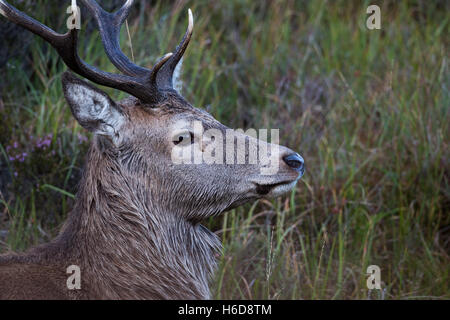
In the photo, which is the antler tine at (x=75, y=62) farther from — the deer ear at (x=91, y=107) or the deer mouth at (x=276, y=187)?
the deer mouth at (x=276, y=187)

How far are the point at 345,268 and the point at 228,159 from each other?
1.68 meters

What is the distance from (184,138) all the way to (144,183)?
0.31 metres

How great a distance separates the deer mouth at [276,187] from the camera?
3791 mm

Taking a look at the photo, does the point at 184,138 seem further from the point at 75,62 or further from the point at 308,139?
the point at 308,139

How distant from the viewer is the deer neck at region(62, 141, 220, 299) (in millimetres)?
3746

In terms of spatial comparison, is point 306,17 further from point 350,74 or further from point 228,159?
point 228,159

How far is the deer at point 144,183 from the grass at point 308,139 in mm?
551

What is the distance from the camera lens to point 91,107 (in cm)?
370

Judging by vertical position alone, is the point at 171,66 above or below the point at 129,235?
above

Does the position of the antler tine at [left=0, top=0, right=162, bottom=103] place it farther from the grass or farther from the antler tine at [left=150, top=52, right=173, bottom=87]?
the grass

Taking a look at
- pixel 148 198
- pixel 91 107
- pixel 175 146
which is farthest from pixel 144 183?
pixel 91 107

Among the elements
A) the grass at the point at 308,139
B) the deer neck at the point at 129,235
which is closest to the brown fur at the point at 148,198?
the deer neck at the point at 129,235

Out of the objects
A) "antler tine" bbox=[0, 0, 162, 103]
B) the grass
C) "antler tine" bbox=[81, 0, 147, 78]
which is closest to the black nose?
the grass
